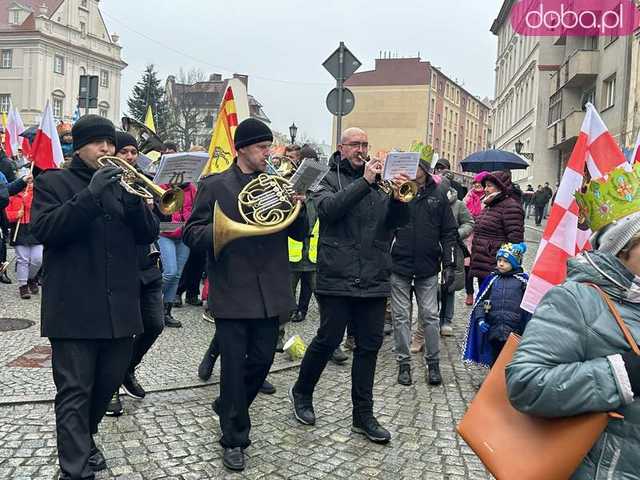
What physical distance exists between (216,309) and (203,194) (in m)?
0.73

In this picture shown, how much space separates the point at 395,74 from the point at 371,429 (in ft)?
260

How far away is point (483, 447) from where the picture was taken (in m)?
2.08

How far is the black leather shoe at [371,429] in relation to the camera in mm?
4254

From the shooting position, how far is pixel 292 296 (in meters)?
4.08

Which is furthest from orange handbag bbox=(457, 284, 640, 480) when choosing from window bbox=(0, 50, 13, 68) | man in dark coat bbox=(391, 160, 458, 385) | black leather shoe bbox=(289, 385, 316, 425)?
window bbox=(0, 50, 13, 68)

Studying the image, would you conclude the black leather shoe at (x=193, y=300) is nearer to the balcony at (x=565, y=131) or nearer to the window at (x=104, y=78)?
the balcony at (x=565, y=131)

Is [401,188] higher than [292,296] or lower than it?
higher

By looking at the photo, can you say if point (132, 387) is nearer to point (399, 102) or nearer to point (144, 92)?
point (144, 92)

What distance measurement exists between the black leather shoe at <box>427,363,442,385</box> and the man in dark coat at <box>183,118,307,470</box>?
2.09m

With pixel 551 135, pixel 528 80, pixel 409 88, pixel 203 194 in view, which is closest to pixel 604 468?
pixel 203 194

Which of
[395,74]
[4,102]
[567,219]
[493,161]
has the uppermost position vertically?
[395,74]

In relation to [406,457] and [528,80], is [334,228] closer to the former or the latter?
[406,457]

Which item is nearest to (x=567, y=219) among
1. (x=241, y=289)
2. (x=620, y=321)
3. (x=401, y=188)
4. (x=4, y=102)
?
(x=401, y=188)

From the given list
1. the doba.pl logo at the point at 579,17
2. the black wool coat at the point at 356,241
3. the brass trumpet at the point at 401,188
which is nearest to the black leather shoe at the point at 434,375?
the black wool coat at the point at 356,241
